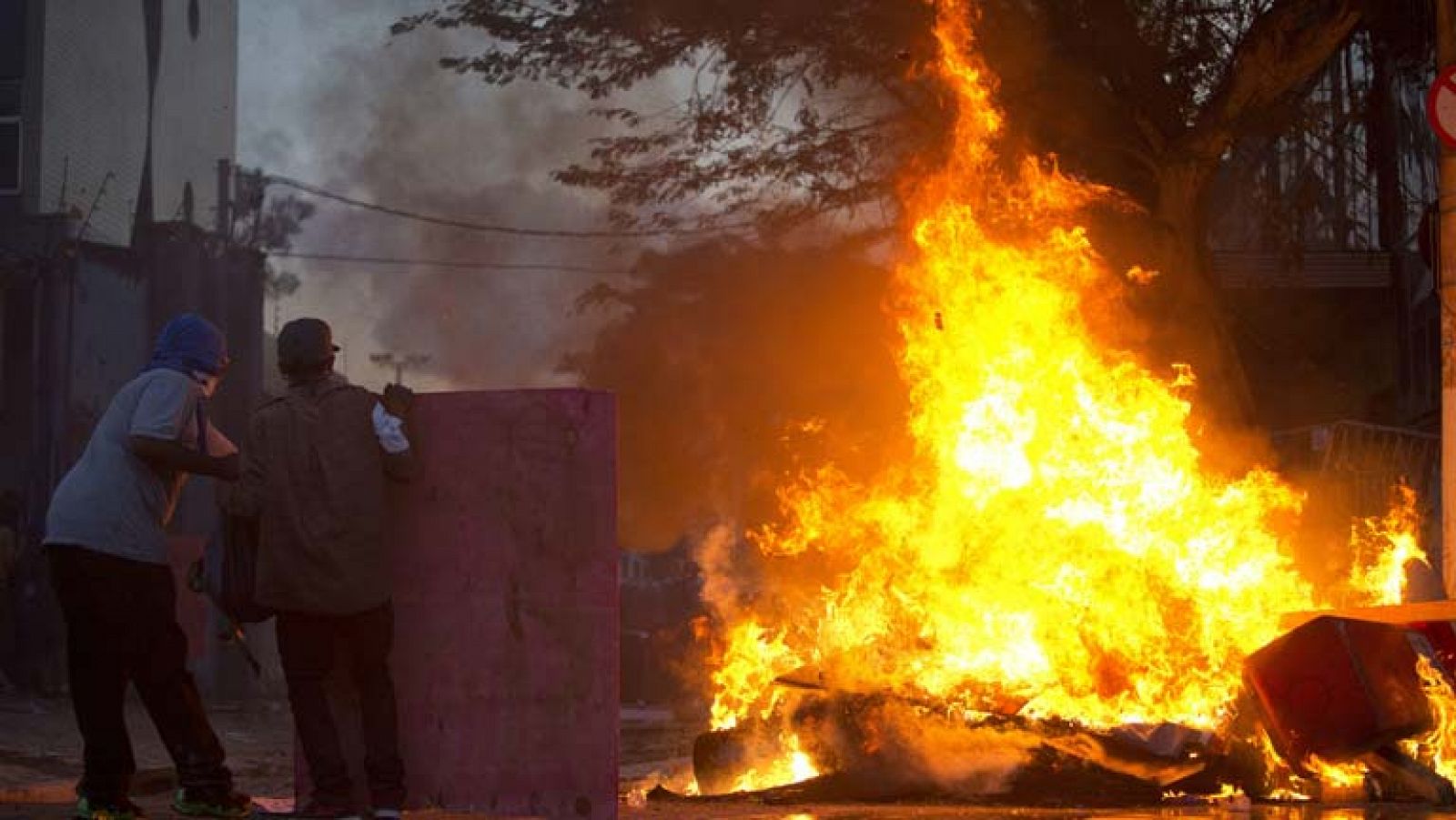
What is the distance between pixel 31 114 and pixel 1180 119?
1505 centimetres

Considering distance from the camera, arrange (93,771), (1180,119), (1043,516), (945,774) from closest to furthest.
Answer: (93,771), (945,774), (1043,516), (1180,119)

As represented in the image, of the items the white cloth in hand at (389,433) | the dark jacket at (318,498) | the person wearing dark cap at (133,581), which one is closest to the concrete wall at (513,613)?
the white cloth in hand at (389,433)

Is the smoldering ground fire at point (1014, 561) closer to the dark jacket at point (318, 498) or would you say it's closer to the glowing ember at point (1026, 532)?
the glowing ember at point (1026, 532)

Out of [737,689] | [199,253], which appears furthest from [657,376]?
[737,689]

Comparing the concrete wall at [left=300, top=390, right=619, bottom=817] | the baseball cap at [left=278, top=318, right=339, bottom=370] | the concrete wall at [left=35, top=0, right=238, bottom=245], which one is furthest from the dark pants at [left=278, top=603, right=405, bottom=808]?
the concrete wall at [left=35, top=0, right=238, bottom=245]

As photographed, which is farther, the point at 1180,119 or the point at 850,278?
the point at 850,278

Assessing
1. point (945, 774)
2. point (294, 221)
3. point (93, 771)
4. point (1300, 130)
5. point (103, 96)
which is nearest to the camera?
point (93, 771)

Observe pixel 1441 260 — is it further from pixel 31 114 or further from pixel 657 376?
pixel 31 114

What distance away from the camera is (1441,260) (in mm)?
10211

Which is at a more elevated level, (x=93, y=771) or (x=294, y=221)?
(x=294, y=221)

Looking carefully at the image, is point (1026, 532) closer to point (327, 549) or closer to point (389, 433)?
point (389, 433)

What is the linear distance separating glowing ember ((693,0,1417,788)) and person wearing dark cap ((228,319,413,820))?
3099 millimetres

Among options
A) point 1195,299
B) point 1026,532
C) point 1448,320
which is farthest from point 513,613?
point 1195,299

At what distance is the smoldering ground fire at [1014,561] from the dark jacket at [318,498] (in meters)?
3.14
